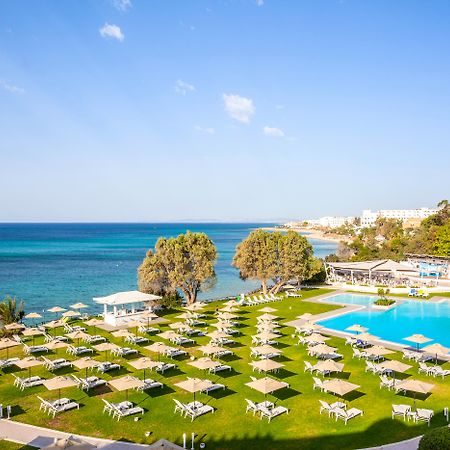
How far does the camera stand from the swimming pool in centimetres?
2742

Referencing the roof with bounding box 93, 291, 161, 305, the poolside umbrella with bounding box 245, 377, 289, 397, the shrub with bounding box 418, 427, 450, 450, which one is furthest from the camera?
the roof with bounding box 93, 291, 161, 305

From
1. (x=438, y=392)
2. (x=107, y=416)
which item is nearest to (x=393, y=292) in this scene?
(x=438, y=392)

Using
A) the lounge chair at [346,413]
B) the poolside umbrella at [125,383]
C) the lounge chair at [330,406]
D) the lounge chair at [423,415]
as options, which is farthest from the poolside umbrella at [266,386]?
the lounge chair at [423,415]

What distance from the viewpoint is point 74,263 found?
85.1 metres

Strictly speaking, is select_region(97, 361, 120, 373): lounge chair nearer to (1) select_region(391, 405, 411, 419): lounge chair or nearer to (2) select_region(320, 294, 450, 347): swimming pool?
(1) select_region(391, 405, 411, 419): lounge chair

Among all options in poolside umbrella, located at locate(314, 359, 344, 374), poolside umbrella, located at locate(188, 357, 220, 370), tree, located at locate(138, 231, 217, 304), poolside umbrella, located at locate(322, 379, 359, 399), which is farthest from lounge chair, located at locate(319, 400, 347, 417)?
tree, located at locate(138, 231, 217, 304)

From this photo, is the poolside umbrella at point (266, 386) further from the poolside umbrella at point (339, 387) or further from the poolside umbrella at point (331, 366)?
the poolside umbrella at point (331, 366)

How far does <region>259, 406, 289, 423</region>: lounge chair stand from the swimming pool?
42.1ft

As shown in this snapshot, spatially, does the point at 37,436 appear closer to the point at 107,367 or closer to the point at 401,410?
the point at 107,367

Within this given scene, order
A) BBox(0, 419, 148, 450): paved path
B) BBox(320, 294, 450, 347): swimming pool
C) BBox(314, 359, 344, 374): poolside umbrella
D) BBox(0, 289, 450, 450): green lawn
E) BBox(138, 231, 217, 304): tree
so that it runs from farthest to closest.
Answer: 1. BBox(138, 231, 217, 304): tree
2. BBox(320, 294, 450, 347): swimming pool
3. BBox(314, 359, 344, 374): poolside umbrella
4. BBox(0, 289, 450, 450): green lawn
5. BBox(0, 419, 148, 450): paved path

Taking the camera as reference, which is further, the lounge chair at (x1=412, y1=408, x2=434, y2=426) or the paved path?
the lounge chair at (x1=412, y1=408, x2=434, y2=426)

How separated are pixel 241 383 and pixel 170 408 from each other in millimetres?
3803

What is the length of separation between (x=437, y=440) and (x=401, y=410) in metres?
5.71

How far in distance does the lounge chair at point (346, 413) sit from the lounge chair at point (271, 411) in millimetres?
1814
